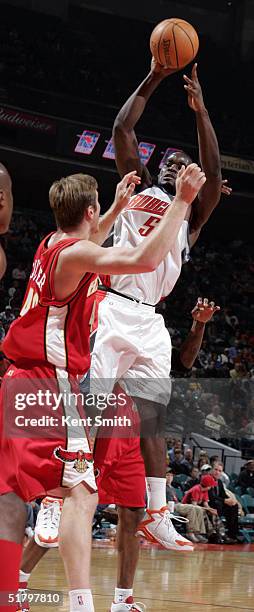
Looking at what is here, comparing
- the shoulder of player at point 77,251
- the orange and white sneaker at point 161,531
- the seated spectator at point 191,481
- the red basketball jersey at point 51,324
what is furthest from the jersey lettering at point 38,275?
the seated spectator at point 191,481

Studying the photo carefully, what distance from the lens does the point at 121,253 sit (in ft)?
12.0

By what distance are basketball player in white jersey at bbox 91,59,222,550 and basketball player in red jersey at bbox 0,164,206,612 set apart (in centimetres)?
102

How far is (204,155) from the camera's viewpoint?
17.3 feet

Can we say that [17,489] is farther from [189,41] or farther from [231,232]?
[231,232]

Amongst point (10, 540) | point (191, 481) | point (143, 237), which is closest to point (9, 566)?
point (10, 540)

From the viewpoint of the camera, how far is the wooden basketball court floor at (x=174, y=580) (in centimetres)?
607

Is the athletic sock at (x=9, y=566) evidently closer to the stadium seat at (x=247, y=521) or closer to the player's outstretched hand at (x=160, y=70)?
the player's outstretched hand at (x=160, y=70)

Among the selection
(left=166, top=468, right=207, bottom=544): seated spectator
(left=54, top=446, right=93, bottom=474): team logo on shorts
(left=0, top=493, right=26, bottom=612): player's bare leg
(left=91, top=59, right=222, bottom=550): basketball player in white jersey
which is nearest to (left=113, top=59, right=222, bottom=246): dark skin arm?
(left=91, top=59, right=222, bottom=550): basketball player in white jersey

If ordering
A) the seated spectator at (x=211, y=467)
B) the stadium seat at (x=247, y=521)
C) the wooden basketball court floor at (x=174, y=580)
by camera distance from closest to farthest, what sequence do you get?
the wooden basketball court floor at (x=174, y=580) < the seated spectator at (x=211, y=467) < the stadium seat at (x=247, y=521)

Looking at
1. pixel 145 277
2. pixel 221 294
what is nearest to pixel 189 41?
pixel 145 277

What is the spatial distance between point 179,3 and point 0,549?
24.1 meters

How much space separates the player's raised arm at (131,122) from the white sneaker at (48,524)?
1.92 metres

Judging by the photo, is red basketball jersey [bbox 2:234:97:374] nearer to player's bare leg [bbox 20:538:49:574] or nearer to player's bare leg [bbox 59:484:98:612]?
player's bare leg [bbox 59:484:98:612]

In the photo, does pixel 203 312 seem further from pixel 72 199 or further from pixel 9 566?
pixel 9 566
